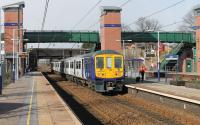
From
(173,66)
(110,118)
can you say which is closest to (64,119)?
(110,118)

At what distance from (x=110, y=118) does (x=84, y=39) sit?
2667 inches

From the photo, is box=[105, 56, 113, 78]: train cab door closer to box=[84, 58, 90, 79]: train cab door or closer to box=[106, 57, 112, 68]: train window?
box=[106, 57, 112, 68]: train window

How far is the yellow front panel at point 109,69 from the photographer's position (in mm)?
31406

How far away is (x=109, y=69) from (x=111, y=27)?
48.6 metres

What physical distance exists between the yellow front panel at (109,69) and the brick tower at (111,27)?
46.5m

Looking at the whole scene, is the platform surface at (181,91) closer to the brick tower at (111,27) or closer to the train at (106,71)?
the train at (106,71)

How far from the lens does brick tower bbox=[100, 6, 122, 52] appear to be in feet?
260

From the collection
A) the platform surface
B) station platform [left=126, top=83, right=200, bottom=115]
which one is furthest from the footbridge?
the platform surface

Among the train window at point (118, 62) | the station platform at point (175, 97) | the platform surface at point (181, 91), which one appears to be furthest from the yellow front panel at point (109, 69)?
the platform surface at point (181, 91)

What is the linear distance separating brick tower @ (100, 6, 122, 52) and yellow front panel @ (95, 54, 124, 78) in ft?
153

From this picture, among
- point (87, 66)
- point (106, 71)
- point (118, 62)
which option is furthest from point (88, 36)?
point (106, 71)

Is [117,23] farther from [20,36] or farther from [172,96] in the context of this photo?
[172,96]

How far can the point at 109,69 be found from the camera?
31.8 m

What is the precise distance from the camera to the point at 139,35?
278ft
